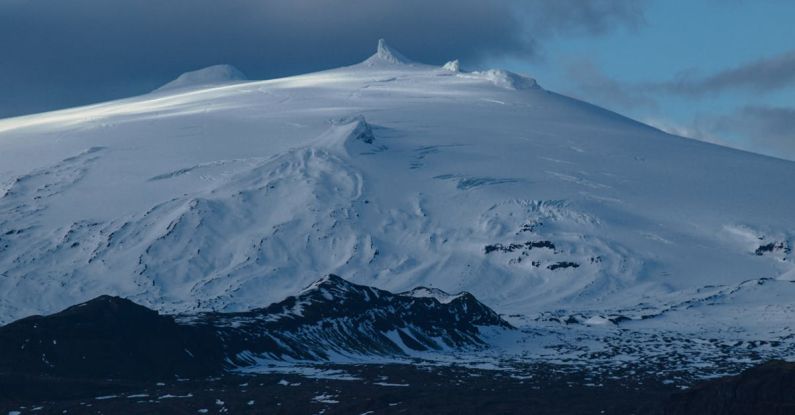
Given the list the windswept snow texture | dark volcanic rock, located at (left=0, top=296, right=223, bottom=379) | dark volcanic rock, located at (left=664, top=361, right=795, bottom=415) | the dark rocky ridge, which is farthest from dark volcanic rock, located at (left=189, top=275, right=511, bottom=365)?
dark volcanic rock, located at (left=664, top=361, right=795, bottom=415)

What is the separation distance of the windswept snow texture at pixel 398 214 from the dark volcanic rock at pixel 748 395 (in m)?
47.5

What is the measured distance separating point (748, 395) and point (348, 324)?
4002 centimetres

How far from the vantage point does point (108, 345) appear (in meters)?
69.8

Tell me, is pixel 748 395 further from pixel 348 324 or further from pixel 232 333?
pixel 348 324

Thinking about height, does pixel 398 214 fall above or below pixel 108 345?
above

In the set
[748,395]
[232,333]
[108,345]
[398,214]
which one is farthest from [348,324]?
[398,214]

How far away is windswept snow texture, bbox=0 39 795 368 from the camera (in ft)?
368

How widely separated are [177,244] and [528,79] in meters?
74.2

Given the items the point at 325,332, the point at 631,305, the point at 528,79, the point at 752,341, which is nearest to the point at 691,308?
the point at 631,305

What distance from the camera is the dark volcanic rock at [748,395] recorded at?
46.3 metres

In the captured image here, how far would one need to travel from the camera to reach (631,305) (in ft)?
358

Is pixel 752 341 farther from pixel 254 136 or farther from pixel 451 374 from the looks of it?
pixel 254 136

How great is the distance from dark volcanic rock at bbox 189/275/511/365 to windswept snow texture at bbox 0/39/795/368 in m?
12.5

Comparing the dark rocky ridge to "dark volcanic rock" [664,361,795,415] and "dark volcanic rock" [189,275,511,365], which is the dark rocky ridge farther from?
"dark volcanic rock" [664,361,795,415]
